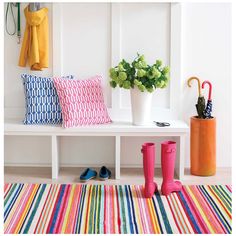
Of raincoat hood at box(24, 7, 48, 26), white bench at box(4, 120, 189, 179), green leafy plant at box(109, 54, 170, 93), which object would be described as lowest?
white bench at box(4, 120, 189, 179)

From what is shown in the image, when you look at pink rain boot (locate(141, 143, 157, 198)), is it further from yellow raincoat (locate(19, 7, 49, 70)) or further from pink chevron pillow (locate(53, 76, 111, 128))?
yellow raincoat (locate(19, 7, 49, 70))

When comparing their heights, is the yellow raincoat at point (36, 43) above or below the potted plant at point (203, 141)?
above

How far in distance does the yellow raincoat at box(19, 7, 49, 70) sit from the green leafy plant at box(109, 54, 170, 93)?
2.29 ft

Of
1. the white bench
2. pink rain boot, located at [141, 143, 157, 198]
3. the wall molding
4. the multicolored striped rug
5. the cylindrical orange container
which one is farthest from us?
the wall molding

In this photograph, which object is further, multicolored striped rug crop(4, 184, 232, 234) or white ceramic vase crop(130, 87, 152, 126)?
white ceramic vase crop(130, 87, 152, 126)

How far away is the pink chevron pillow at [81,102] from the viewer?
13.6 ft

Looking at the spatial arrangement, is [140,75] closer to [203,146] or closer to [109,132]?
[109,132]

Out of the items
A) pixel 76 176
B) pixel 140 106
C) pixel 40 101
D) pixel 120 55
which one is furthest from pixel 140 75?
pixel 76 176

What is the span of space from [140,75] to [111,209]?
1181 mm

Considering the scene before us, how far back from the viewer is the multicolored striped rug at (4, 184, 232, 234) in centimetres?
308

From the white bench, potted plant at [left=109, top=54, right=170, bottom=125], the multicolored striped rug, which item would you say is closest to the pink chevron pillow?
the white bench

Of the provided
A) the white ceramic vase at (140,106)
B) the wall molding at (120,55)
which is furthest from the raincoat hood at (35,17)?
the white ceramic vase at (140,106)

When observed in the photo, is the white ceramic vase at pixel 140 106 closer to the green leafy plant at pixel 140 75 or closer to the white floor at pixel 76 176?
the green leafy plant at pixel 140 75

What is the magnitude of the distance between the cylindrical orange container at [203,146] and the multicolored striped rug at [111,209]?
344mm
